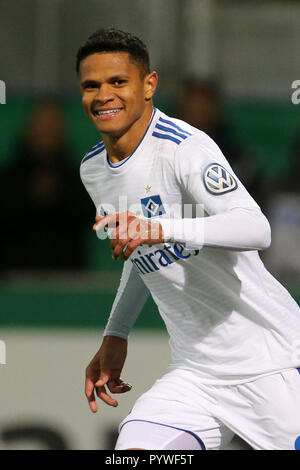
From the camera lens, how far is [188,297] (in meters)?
3.47

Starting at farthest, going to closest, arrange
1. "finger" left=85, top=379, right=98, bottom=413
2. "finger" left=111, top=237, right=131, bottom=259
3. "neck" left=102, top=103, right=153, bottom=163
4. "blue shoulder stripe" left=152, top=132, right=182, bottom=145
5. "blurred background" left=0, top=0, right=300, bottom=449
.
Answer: "blurred background" left=0, top=0, right=300, bottom=449, "finger" left=85, top=379, right=98, bottom=413, "neck" left=102, top=103, right=153, bottom=163, "blue shoulder stripe" left=152, top=132, right=182, bottom=145, "finger" left=111, top=237, right=131, bottom=259

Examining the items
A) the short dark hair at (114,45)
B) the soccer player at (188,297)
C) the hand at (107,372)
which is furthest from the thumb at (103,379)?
the short dark hair at (114,45)

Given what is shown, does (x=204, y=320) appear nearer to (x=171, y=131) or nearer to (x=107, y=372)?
(x=107, y=372)

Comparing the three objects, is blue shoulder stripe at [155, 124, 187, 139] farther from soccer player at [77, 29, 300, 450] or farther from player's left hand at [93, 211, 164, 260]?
player's left hand at [93, 211, 164, 260]

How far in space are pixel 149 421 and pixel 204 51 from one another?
483 cm

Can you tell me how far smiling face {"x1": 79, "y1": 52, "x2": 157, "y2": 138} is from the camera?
11.1 ft

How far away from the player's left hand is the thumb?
1.01m

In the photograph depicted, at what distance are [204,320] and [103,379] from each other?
0.55 m

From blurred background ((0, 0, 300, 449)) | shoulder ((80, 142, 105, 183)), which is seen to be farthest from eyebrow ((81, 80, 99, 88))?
blurred background ((0, 0, 300, 449))

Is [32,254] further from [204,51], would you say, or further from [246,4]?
[246,4]

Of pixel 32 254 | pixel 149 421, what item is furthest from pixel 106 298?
pixel 149 421

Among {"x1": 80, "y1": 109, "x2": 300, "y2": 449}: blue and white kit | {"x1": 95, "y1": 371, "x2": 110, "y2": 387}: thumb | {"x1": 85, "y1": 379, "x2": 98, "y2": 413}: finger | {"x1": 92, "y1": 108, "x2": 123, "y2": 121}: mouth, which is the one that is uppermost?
{"x1": 92, "y1": 108, "x2": 123, "y2": 121}: mouth

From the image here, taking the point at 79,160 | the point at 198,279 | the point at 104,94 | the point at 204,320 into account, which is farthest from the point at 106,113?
the point at 79,160

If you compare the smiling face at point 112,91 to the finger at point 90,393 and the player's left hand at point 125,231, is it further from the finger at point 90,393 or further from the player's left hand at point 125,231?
the finger at point 90,393
